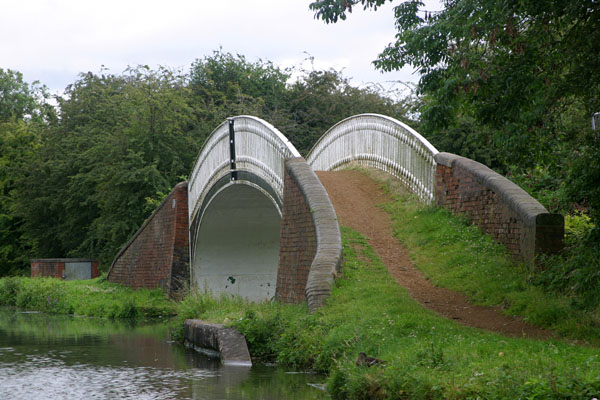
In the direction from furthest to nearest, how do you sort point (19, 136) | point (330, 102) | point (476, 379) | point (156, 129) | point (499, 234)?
point (19, 136), point (330, 102), point (156, 129), point (499, 234), point (476, 379)

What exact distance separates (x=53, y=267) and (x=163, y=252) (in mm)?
8373

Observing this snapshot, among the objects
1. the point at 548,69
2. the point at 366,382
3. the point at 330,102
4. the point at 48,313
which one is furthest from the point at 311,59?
the point at 366,382

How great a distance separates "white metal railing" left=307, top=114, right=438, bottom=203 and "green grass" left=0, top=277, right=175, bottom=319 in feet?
20.4

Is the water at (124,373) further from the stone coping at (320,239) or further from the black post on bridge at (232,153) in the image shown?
the black post on bridge at (232,153)

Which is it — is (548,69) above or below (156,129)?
below

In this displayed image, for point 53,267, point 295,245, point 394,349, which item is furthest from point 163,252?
point 394,349

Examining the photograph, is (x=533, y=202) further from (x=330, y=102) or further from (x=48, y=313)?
(x=330, y=102)

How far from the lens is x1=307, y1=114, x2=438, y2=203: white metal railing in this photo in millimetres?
14914

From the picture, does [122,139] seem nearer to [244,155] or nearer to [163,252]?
[163,252]

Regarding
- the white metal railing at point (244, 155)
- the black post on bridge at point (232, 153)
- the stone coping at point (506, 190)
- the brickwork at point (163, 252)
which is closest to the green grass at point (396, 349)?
the stone coping at point (506, 190)

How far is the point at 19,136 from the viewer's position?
42.0m

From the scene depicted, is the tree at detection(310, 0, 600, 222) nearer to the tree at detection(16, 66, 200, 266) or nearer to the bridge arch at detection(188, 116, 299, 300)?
the bridge arch at detection(188, 116, 299, 300)

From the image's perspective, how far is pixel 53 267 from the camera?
30.6 m

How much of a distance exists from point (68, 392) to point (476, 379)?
5182 millimetres
